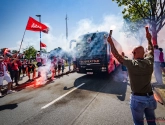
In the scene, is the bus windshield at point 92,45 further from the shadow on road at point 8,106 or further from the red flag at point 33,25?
the shadow on road at point 8,106

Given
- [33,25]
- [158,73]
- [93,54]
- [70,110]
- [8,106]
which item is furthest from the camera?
[93,54]

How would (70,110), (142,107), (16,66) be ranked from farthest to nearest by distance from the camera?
(16,66)
(70,110)
(142,107)

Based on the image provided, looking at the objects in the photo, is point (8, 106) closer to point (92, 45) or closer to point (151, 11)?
point (92, 45)

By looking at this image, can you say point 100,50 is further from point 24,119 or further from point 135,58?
point 135,58

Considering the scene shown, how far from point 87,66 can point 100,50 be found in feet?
4.95

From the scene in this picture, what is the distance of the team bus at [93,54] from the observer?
1118 centimetres

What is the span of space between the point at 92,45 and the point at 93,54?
755 mm

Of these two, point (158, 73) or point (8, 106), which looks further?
point (158, 73)

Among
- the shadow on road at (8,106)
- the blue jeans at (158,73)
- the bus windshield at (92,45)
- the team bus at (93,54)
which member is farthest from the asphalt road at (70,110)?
the bus windshield at (92,45)

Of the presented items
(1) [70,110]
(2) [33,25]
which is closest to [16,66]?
(2) [33,25]

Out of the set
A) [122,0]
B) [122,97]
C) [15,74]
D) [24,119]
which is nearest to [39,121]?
[24,119]

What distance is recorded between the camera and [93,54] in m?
11.6

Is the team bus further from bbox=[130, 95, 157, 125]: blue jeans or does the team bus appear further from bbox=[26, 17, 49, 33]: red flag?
bbox=[130, 95, 157, 125]: blue jeans

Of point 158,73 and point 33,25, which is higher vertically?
point 33,25
